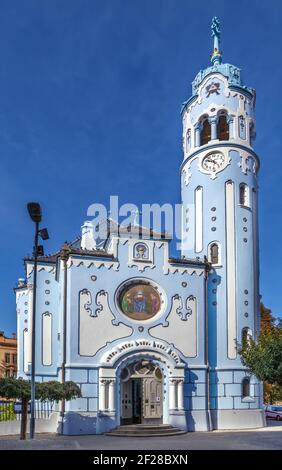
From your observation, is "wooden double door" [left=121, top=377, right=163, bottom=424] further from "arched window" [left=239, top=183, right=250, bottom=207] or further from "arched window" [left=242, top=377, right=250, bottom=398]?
"arched window" [left=239, top=183, right=250, bottom=207]

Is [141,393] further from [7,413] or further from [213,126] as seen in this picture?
[213,126]

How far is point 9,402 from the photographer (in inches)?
1212

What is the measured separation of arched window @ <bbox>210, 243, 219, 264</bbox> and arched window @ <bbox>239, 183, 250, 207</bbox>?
3209mm

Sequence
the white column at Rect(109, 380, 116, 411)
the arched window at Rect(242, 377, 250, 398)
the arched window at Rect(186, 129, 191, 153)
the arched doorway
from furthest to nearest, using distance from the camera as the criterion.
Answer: the arched window at Rect(186, 129, 191, 153) < the arched window at Rect(242, 377, 250, 398) < the arched doorway < the white column at Rect(109, 380, 116, 411)

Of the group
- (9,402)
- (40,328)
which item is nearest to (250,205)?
(40,328)

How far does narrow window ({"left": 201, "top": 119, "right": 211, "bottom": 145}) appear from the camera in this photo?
1512 inches

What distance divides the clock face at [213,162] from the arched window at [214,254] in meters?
4.80

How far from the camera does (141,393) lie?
104 ft

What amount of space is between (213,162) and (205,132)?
9.33ft

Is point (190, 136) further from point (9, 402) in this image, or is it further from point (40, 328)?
point (9, 402)

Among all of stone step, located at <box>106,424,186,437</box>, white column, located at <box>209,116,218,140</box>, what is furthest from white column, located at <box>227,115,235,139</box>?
stone step, located at <box>106,424,186,437</box>

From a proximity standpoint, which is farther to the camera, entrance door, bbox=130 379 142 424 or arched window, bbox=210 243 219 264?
arched window, bbox=210 243 219 264

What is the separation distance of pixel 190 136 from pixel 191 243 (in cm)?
753

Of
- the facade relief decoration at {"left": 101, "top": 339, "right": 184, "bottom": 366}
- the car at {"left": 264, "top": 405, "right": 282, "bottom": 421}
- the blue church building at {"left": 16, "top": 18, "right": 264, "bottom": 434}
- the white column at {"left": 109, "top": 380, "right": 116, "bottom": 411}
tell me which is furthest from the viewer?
the car at {"left": 264, "top": 405, "right": 282, "bottom": 421}
